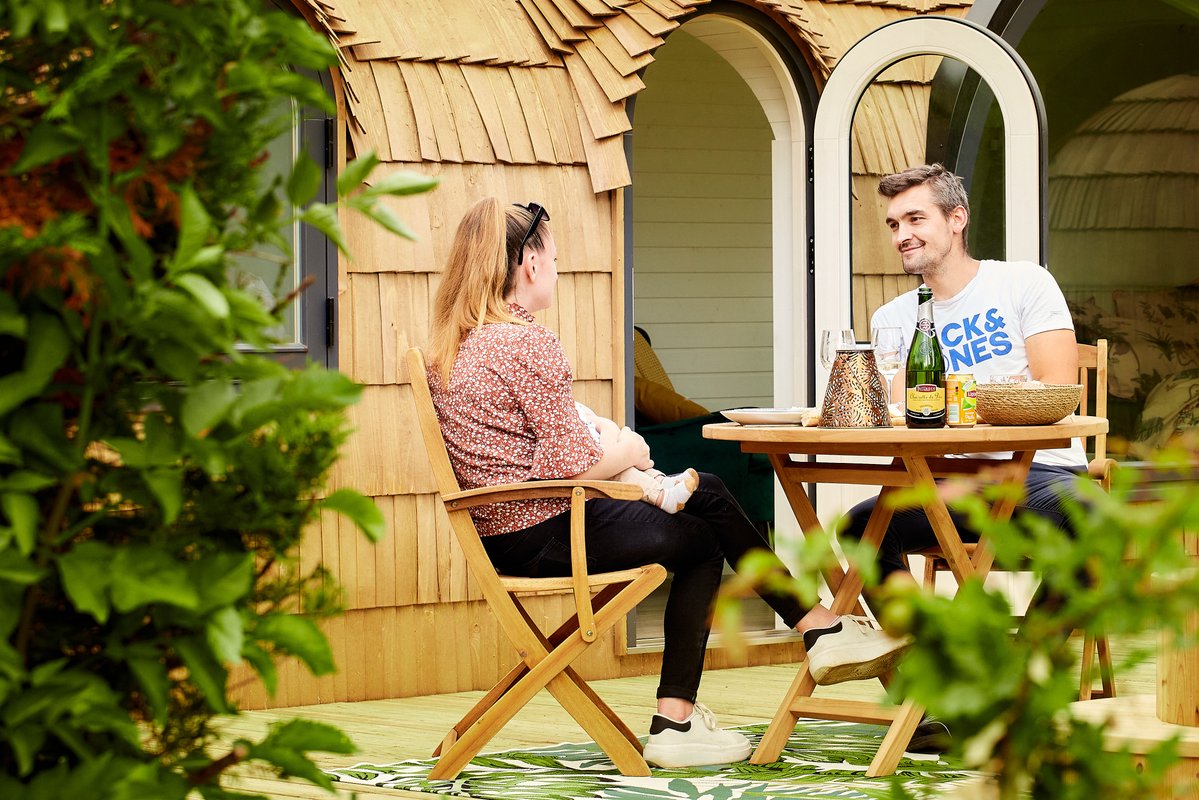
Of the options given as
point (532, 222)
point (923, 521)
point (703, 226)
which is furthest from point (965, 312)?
point (703, 226)

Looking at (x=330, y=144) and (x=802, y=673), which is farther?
(x=330, y=144)

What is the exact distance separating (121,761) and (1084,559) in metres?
0.79

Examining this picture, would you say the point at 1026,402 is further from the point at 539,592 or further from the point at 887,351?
the point at 539,592

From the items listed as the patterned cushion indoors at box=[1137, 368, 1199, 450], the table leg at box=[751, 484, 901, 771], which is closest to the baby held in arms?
the table leg at box=[751, 484, 901, 771]

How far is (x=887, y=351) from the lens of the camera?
3379 mm

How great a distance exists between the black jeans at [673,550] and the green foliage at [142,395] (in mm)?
2031

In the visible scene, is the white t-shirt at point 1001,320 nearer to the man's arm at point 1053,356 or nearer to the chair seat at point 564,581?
the man's arm at point 1053,356

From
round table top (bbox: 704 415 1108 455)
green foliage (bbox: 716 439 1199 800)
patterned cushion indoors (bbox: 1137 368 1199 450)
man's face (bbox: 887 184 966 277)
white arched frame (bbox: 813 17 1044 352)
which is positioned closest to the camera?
green foliage (bbox: 716 439 1199 800)

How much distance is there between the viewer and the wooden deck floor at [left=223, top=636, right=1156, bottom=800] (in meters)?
3.85

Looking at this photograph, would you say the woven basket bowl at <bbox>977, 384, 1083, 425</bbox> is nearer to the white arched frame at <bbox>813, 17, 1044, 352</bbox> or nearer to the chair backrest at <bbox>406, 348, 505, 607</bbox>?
the chair backrest at <bbox>406, 348, 505, 607</bbox>

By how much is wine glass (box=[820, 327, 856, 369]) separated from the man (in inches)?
22.0

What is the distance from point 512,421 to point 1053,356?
57.1 inches

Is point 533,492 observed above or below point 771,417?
below

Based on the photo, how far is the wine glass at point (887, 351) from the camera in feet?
11.0
